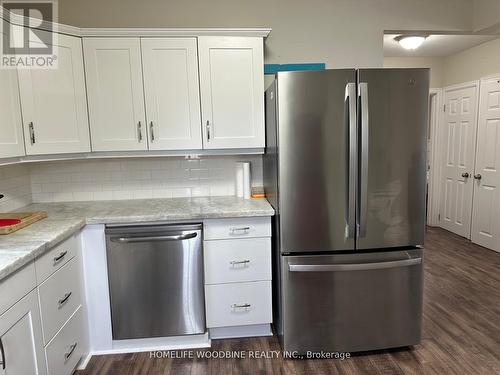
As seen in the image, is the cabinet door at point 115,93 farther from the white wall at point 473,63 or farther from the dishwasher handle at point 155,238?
the white wall at point 473,63

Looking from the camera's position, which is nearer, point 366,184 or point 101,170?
point 366,184

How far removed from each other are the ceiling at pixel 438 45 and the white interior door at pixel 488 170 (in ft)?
1.83

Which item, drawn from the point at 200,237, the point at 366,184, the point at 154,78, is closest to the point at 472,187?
the point at 366,184

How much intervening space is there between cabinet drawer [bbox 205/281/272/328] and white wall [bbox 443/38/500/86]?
406cm

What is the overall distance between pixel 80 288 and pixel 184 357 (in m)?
0.82

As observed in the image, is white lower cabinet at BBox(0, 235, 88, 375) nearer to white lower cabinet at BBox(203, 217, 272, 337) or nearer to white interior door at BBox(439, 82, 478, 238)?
white lower cabinet at BBox(203, 217, 272, 337)

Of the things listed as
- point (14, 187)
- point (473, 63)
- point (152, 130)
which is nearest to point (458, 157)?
point (473, 63)

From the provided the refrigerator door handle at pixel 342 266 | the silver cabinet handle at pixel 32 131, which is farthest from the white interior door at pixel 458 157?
the silver cabinet handle at pixel 32 131

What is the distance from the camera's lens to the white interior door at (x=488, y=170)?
3871 millimetres

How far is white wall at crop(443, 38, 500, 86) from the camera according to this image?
4.00 meters

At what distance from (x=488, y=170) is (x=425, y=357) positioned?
298cm

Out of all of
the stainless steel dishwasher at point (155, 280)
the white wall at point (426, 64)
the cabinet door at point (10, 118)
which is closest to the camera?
the cabinet door at point (10, 118)

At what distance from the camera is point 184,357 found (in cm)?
214

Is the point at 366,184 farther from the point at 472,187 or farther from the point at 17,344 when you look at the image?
the point at 472,187
